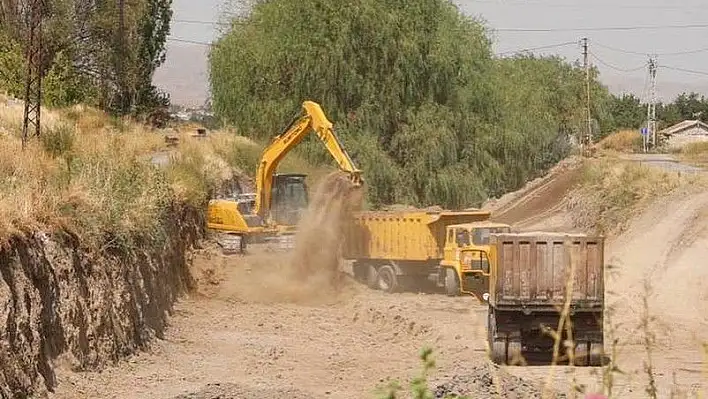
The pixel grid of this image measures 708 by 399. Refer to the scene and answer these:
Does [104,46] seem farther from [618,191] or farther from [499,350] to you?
[499,350]

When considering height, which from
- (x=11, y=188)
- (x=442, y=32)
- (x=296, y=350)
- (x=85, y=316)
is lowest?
(x=296, y=350)

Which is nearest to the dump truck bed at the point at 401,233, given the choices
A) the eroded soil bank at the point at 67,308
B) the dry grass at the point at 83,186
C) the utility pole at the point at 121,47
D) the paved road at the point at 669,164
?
the dry grass at the point at 83,186

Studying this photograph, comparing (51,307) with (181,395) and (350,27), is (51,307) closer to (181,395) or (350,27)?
(181,395)

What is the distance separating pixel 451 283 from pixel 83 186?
1327 centimetres

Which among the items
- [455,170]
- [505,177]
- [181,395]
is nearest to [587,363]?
[181,395]

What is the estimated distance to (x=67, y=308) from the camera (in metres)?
15.0

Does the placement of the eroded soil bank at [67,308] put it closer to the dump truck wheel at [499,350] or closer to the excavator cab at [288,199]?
the dump truck wheel at [499,350]

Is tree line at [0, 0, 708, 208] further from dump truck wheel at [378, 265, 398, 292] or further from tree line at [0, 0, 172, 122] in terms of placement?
dump truck wheel at [378, 265, 398, 292]

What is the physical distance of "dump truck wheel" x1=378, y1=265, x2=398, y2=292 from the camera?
3109 cm

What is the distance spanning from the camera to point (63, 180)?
18.1 meters

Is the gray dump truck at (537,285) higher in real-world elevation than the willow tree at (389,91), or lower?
lower

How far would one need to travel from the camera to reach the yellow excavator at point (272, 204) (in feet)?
107

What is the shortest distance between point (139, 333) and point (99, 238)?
2133mm

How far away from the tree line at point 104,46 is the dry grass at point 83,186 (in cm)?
1481
